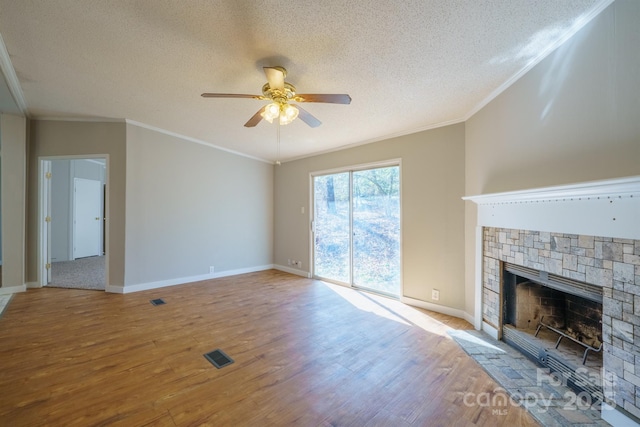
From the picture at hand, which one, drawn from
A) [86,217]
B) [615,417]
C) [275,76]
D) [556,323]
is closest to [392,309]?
[556,323]

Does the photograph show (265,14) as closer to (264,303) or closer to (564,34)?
(564,34)

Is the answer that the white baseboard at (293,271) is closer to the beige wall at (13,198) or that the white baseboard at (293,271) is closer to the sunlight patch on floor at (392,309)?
the sunlight patch on floor at (392,309)

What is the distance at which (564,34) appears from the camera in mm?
1705

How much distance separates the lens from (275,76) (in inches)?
79.0

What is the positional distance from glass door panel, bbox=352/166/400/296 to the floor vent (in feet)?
8.28

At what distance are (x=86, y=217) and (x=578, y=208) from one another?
9.25m

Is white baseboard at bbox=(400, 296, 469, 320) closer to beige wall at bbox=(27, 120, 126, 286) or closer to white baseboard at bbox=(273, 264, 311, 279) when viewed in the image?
white baseboard at bbox=(273, 264, 311, 279)

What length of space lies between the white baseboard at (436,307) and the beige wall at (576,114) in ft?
5.04

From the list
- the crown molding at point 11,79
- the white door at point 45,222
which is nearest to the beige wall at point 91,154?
the white door at point 45,222

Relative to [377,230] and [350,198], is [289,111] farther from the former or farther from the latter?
[377,230]

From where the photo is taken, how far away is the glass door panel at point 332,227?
4.43 m

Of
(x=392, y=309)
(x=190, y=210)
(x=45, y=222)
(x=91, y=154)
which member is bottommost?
(x=392, y=309)

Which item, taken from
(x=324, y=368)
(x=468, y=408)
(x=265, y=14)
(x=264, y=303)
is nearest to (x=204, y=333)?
(x=264, y=303)

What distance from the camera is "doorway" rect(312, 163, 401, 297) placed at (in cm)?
380
